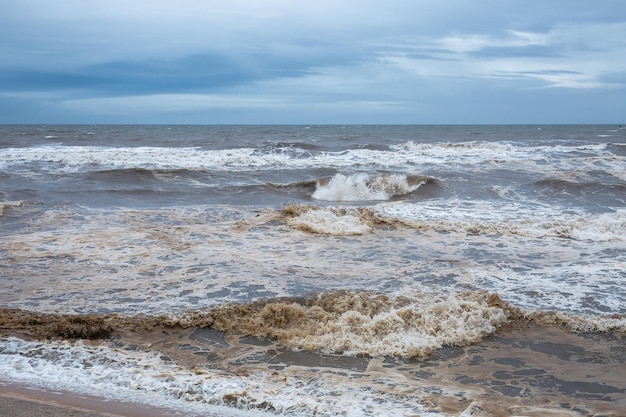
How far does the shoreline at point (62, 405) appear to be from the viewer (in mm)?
→ 3340

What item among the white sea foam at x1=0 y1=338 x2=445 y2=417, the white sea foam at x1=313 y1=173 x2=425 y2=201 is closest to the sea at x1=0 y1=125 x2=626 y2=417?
the white sea foam at x1=0 y1=338 x2=445 y2=417

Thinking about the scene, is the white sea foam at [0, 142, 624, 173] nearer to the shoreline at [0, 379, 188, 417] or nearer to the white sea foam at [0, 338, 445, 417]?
the white sea foam at [0, 338, 445, 417]

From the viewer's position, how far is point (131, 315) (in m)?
5.39

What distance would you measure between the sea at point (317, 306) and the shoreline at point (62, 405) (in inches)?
3.7

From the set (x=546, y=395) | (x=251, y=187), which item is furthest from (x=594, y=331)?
(x=251, y=187)

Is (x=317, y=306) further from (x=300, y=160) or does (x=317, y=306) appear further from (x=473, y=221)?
(x=300, y=160)

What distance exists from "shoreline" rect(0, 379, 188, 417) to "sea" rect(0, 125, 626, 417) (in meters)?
0.09

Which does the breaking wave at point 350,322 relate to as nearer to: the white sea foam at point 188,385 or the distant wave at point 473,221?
the white sea foam at point 188,385

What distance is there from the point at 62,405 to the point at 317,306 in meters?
2.69

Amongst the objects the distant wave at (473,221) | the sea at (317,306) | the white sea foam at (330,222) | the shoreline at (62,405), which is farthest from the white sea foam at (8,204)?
the shoreline at (62,405)

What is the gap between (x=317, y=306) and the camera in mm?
5605

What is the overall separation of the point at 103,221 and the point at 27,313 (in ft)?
17.8

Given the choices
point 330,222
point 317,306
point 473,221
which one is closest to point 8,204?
point 330,222

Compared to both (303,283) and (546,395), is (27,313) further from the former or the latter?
(546,395)
